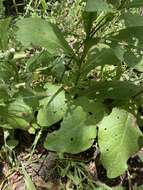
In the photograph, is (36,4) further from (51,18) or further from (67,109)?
(67,109)

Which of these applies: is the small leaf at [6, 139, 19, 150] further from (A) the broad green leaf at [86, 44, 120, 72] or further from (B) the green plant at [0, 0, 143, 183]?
(A) the broad green leaf at [86, 44, 120, 72]

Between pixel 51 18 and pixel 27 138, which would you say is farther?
pixel 51 18

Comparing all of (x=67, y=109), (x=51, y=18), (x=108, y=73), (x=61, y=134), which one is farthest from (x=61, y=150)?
(x=51, y=18)

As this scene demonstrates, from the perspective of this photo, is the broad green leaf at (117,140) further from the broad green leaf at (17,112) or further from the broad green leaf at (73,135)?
the broad green leaf at (17,112)

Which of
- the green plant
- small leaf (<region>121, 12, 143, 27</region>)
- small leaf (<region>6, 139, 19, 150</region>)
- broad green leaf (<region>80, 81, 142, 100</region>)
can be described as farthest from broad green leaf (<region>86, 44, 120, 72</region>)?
small leaf (<region>6, 139, 19, 150</region>)

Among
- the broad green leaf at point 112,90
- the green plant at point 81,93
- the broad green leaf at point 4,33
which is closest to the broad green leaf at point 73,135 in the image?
the green plant at point 81,93
